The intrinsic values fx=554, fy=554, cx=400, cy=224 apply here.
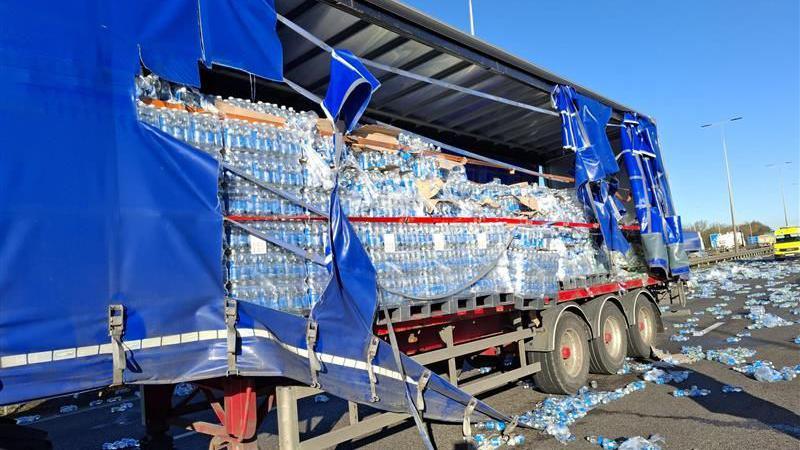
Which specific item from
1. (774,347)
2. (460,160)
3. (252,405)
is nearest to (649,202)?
(774,347)

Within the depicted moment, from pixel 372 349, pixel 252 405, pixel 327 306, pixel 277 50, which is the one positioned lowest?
pixel 252 405

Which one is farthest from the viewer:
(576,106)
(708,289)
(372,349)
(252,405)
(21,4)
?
(708,289)

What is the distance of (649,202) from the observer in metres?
9.32

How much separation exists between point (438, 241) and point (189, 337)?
258 centimetres

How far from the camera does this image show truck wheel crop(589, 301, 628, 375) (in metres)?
8.06

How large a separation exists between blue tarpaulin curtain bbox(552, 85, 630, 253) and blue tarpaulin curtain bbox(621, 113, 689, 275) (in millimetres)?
962

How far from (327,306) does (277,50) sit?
78.9 inches

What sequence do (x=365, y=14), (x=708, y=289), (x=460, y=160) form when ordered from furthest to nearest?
1. (x=708, y=289)
2. (x=460, y=160)
3. (x=365, y=14)

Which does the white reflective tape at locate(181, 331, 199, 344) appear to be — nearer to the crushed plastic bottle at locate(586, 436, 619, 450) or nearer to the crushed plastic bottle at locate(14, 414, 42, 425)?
the crushed plastic bottle at locate(586, 436, 619, 450)

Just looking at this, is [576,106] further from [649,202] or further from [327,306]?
[327,306]

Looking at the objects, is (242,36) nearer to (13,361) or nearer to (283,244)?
(283,244)

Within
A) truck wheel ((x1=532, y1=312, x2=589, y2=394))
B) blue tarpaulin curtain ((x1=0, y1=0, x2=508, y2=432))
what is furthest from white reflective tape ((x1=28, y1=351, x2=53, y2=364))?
truck wheel ((x1=532, y1=312, x2=589, y2=394))

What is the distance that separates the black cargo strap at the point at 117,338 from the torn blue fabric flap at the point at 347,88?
2.01 meters

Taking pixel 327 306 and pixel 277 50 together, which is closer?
pixel 327 306
